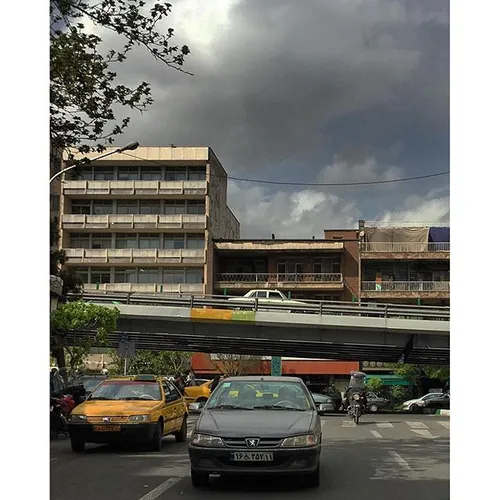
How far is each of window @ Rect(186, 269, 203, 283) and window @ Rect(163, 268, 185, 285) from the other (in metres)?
0.40

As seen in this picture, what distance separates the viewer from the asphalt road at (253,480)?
9.95 m

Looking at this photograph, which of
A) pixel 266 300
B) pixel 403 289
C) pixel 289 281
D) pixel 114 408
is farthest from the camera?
pixel 289 281

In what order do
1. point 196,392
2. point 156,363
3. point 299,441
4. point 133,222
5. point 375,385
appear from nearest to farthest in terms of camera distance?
point 299,441 < point 196,392 < point 375,385 < point 156,363 < point 133,222

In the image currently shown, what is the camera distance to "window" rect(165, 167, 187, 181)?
63594 millimetres

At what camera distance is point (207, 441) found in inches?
395

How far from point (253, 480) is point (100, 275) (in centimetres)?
5573

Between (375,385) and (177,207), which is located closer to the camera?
(375,385)

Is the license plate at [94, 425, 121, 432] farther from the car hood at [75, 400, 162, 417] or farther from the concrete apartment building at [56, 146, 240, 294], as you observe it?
the concrete apartment building at [56, 146, 240, 294]

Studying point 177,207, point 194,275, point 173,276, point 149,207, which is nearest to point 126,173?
point 149,207

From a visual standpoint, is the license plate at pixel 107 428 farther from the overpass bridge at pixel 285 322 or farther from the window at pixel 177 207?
the window at pixel 177 207

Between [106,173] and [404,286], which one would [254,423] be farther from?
[106,173]

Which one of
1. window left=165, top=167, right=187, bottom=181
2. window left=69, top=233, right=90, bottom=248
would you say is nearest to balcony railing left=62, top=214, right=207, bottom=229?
window left=69, top=233, right=90, bottom=248

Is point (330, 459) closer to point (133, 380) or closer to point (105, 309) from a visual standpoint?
point (133, 380)
